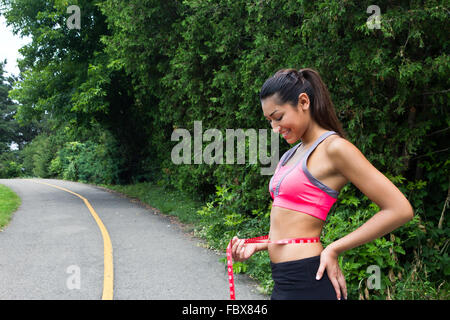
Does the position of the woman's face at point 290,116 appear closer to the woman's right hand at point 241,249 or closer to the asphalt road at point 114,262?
the woman's right hand at point 241,249

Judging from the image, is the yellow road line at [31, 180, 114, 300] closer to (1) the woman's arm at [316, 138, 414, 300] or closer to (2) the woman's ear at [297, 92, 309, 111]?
(1) the woman's arm at [316, 138, 414, 300]

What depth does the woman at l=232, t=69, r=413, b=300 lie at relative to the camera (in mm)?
1669

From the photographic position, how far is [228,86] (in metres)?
8.61

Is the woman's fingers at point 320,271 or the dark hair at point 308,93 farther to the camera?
the dark hair at point 308,93

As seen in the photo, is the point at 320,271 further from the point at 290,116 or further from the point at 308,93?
the point at 308,93

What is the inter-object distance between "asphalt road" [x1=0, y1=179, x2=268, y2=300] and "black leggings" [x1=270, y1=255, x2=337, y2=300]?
331 centimetres

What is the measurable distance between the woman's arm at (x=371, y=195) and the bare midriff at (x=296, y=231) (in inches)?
5.8

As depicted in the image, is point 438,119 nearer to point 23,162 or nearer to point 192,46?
point 192,46

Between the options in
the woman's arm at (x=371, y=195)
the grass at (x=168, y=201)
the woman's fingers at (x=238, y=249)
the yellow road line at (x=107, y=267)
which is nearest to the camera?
the woman's arm at (x=371, y=195)

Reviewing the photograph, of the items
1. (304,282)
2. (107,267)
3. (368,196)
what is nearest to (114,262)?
(107,267)

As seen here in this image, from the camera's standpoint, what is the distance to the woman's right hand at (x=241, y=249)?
76.6 inches

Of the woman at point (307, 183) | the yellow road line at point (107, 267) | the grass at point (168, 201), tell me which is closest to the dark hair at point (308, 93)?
the woman at point (307, 183)
